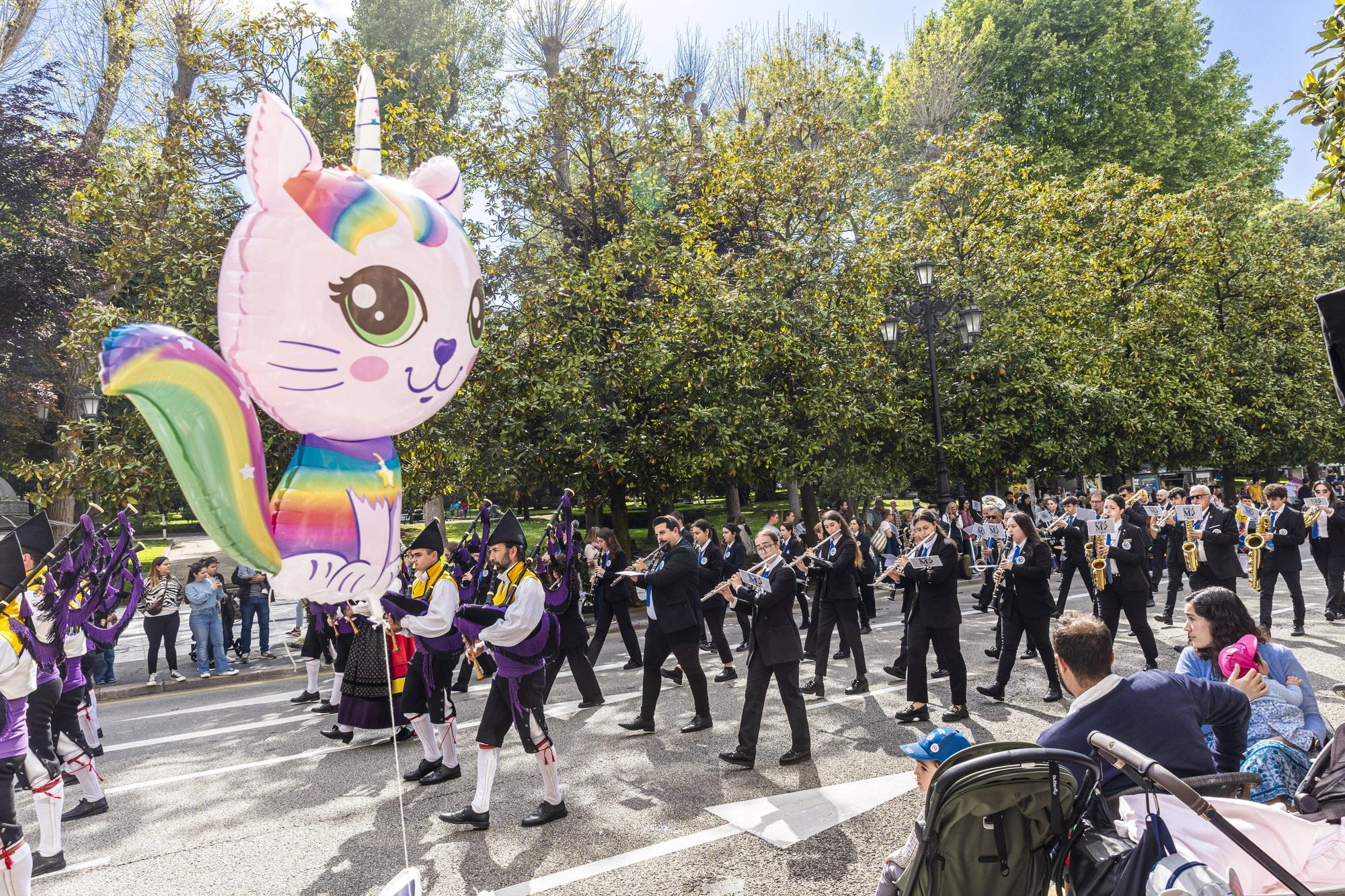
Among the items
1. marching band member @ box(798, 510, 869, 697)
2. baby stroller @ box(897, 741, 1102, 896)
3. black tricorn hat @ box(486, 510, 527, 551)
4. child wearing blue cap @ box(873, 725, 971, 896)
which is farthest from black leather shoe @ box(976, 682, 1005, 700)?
baby stroller @ box(897, 741, 1102, 896)

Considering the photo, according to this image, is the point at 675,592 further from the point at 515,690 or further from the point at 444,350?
the point at 444,350

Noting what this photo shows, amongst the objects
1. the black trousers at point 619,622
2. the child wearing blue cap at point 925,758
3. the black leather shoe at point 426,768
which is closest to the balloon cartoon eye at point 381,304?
the child wearing blue cap at point 925,758

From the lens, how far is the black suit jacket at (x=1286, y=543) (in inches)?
421

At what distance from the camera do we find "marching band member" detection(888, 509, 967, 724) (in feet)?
25.3

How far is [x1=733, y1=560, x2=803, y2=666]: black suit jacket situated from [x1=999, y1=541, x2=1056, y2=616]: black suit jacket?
254cm

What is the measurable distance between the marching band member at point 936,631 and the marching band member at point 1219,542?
4538 millimetres

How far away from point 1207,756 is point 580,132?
15285mm

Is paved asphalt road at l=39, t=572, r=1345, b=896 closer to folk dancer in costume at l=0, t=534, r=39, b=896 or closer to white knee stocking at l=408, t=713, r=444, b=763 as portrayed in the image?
white knee stocking at l=408, t=713, r=444, b=763

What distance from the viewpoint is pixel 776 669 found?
6.96 m

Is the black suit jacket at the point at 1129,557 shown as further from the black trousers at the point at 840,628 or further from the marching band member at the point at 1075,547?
the black trousers at the point at 840,628

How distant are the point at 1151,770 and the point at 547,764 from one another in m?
4.33

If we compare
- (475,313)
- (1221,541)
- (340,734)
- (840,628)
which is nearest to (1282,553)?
(1221,541)

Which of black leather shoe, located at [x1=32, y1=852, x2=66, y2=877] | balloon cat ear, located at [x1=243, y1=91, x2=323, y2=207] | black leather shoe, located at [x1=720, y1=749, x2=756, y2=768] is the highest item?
balloon cat ear, located at [x1=243, y1=91, x2=323, y2=207]

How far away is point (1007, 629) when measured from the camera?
8.34 m
